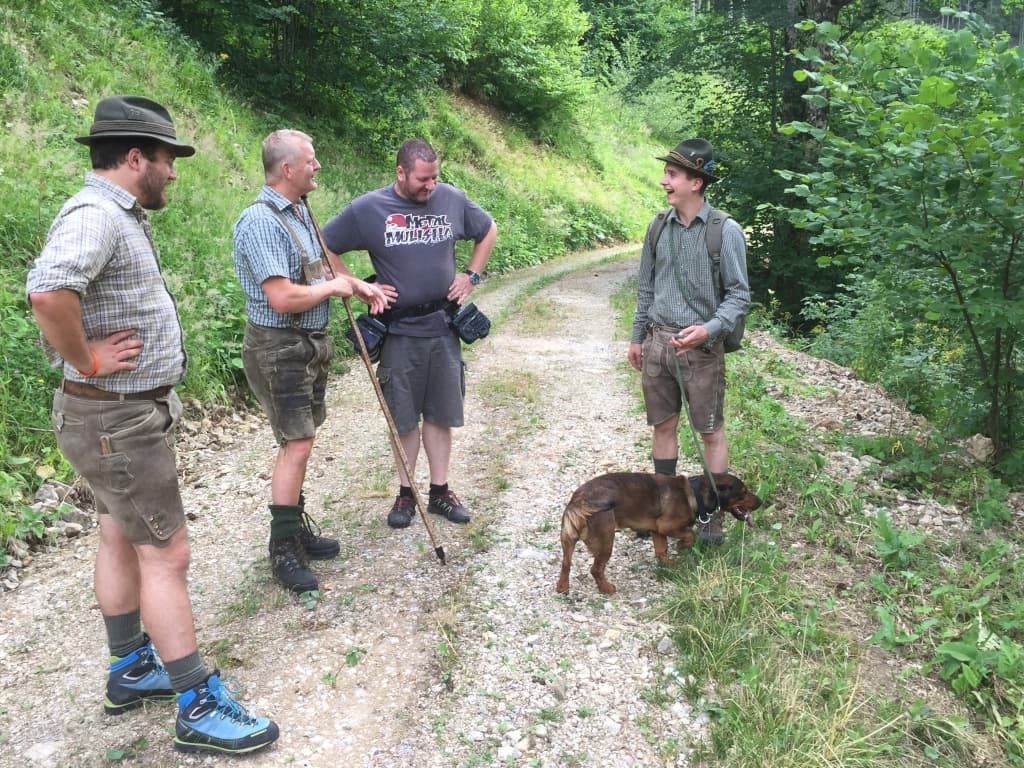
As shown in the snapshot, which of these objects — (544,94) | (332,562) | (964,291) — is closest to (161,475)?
(332,562)

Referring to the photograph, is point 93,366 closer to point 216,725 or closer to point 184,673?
point 184,673

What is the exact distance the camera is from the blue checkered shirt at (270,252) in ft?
11.6

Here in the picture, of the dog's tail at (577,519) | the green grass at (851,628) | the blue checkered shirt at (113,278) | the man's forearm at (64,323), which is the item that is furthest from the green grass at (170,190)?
the green grass at (851,628)

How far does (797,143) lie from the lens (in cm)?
1195

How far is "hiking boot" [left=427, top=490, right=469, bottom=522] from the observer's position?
15.5 ft

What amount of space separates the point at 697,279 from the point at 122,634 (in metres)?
3.31

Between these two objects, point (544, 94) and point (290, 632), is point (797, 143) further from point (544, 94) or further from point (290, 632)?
point (544, 94)

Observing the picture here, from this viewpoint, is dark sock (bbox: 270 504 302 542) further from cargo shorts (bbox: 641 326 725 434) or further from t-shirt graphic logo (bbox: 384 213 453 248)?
cargo shorts (bbox: 641 326 725 434)

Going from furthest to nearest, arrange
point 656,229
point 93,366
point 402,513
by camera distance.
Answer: point 402,513, point 656,229, point 93,366

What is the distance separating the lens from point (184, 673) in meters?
2.80

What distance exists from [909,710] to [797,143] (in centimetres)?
1098

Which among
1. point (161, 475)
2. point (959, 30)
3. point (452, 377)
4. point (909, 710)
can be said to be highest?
point (959, 30)

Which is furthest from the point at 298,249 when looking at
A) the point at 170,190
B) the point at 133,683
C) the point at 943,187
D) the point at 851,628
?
the point at 170,190

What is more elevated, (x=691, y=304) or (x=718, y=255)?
(x=718, y=255)
